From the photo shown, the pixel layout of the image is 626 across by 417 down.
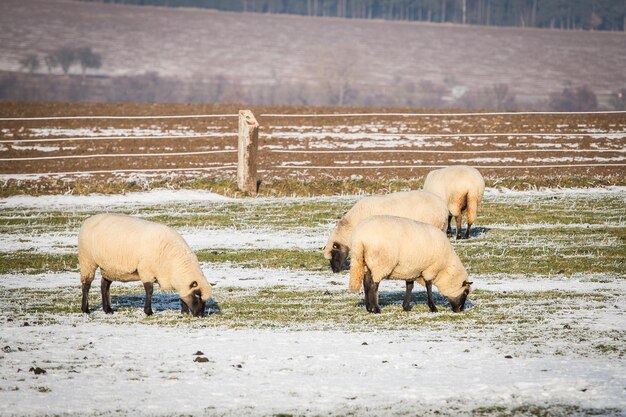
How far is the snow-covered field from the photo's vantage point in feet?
33.2

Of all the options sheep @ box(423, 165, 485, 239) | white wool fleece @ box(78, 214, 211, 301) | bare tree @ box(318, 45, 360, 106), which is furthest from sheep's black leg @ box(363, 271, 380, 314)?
bare tree @ box(318, 45, 360, 106)

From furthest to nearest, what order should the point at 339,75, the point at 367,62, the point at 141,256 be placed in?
the point at 367,62, the point at 339,75, the point at 141,256

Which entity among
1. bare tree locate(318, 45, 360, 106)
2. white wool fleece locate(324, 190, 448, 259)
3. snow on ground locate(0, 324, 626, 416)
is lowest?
snow on ground locate(0, 324, 626, 416)

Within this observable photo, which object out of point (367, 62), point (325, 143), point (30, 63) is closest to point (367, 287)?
point (325, 143)

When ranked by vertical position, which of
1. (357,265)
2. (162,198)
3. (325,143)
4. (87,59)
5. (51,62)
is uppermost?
(87,59)

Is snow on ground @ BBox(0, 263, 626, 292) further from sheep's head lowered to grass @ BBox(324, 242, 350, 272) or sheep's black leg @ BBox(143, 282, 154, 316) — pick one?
sheep's black leg @ BBox(143, 282, 154, 316)

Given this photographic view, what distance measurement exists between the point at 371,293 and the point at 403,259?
0.71 meters

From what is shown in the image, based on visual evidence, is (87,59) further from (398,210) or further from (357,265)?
(357,265)

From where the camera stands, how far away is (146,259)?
13.9 meters

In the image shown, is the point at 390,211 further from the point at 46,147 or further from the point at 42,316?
the point at 46,147

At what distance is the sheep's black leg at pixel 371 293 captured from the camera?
46.2ft

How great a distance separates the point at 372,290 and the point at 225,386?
4004 mm

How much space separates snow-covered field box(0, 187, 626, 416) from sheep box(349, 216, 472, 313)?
0.40 m

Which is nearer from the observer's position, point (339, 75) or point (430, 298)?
point (430, 298)
